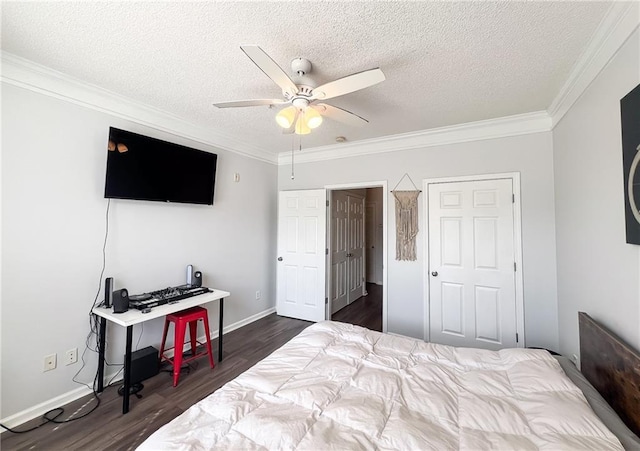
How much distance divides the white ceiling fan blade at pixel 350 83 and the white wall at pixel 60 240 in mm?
2021

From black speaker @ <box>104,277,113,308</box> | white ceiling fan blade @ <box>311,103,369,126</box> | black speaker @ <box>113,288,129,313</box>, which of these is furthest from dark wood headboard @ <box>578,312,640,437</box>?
black speaker @ <box>104,277,113,308</box>

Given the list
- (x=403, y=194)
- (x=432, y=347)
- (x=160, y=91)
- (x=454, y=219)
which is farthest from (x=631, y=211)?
(x=160, y=91)

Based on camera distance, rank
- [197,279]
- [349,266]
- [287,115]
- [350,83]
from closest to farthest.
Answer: [350,83] → [287,115] → [197,279] → [349,266]

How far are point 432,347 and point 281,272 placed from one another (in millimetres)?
2700

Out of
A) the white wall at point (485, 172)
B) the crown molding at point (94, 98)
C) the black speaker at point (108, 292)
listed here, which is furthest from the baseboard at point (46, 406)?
the white wall at point (485, 172)

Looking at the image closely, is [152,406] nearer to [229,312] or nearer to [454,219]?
[229,312]

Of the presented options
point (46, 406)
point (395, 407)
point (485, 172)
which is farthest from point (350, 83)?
point (46, 406)

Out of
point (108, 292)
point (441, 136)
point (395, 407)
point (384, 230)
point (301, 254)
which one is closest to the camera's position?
point (395, 407)

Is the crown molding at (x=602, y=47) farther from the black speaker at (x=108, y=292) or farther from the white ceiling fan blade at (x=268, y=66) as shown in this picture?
the black speaker at (x=108, y=292)

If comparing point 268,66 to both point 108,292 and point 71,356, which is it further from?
point 71,356

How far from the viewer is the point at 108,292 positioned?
2.23 m

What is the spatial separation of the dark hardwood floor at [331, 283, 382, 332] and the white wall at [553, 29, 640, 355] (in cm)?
213

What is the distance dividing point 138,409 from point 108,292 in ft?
3.16

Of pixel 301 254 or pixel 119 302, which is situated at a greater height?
pixel 301 254
